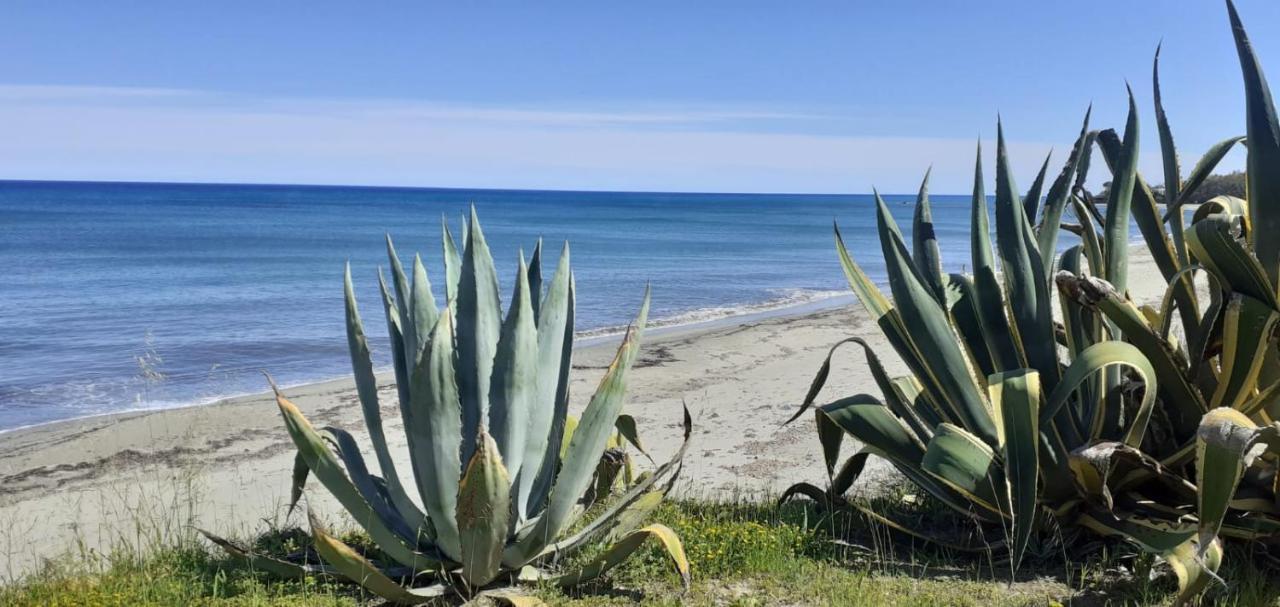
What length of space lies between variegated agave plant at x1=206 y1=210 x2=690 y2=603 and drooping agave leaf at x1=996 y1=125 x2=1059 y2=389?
143 cm

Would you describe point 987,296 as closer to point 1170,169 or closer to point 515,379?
point 1170,169

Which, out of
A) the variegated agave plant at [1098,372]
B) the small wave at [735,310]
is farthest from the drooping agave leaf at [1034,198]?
the small wave at [735,310]

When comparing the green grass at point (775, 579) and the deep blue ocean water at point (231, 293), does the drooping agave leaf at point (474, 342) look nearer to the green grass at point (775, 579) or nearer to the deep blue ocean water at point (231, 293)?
the green grass at point (775, 579)

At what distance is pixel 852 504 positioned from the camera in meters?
4.46

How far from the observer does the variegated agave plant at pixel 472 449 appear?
3314 mm

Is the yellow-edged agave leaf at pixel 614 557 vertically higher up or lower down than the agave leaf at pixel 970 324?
lower down

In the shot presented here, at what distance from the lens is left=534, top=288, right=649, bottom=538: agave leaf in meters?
3.63

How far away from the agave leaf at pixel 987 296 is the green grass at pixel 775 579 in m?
0.59

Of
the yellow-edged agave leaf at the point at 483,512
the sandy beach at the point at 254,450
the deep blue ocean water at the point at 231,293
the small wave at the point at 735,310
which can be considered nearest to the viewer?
the yellow-edged agave leaf at the point at 483,512

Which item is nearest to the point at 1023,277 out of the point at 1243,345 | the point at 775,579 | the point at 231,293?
the point at 1243,345

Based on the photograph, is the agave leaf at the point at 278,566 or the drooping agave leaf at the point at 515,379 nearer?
the drooping agave leaf at the point at 515,379

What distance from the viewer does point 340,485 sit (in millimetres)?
3469

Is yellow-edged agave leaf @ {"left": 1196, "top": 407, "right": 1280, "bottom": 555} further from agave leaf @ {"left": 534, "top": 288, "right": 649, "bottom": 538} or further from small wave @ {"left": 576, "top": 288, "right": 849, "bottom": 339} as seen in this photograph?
small wave @ {"left": 576, "top": 288, "right": 849, "bottom": 339}

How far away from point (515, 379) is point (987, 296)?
73.0 inches
